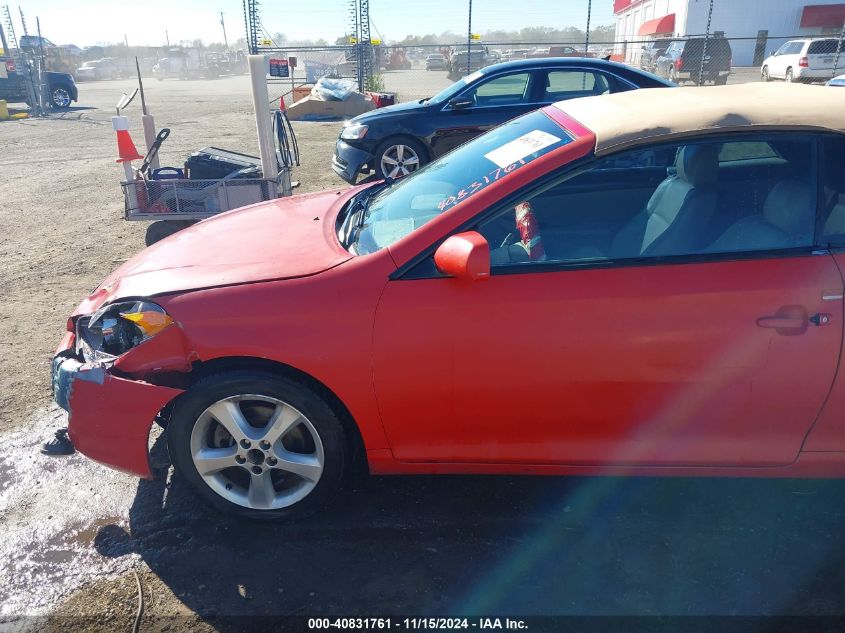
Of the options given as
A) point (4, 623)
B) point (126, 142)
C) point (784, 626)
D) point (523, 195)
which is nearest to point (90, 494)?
point (4, 623)

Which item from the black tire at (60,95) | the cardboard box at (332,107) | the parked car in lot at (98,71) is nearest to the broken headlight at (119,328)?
the cardboard box at (332,107)

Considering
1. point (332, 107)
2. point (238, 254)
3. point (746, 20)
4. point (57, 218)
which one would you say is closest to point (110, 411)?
point (238, 254)

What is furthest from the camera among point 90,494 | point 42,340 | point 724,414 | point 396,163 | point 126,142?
point 396,163

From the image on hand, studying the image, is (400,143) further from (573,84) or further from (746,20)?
(746,20)

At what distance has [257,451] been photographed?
2730 millimetres

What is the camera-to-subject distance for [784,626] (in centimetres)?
228

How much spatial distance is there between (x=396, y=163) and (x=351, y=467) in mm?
6645

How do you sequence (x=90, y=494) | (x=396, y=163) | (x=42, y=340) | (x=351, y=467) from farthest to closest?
1. (x=396, y=163)
2. (x=42, y=340)
3. (x=90, y=494)
4. (x=351, y=467)

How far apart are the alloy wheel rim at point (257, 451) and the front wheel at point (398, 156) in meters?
6.49

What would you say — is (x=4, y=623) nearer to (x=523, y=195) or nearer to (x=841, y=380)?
(x=523, y=195)

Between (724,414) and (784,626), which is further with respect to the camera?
(724,414)

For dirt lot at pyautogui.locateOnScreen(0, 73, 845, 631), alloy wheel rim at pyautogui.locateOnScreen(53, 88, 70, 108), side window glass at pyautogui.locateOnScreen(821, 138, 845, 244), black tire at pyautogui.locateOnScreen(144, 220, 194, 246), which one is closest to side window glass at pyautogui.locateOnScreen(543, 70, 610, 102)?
black tire at pyautogui.locateOnScreen(144, 220, 194, 246)

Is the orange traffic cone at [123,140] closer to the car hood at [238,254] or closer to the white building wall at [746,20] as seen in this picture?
the car hood at [238,254]

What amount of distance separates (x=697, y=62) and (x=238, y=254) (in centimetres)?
2460
